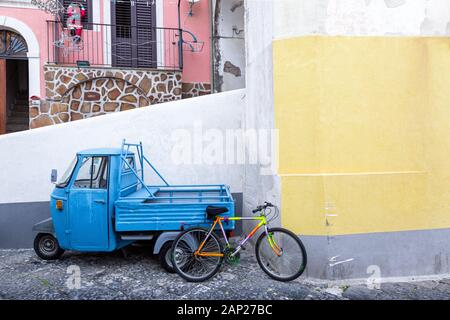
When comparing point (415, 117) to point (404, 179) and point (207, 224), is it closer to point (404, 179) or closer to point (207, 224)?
point (404, 179)

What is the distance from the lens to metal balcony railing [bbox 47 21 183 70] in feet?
27.5

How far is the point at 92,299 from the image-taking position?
153 inches

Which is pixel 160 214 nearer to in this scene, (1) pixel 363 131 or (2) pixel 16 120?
(1) pixel 363 131

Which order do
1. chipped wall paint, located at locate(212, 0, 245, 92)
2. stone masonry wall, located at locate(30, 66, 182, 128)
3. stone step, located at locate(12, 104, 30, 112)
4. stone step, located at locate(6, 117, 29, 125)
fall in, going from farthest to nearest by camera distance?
stone step, located at locate(12, 104, 30, 112)
stone step, located at locate(6, 117, 29, 125)
chipped wall paint, located at locate(212, 0, 245, 92)
stone masonry wall, located at locate(30, 66, 182, 128)

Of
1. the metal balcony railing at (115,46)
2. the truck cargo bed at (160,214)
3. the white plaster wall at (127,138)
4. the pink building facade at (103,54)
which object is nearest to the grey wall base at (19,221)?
the white plaster wall at (127,138)

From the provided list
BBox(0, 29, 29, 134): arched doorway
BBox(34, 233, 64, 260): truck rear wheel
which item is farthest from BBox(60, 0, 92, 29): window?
BBox(34, 233, 64, 260): truck rear wheel

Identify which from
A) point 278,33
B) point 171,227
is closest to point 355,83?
point 278,33

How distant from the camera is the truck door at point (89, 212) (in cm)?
448

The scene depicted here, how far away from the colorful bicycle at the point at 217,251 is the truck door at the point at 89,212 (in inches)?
45.2

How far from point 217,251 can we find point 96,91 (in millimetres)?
5977

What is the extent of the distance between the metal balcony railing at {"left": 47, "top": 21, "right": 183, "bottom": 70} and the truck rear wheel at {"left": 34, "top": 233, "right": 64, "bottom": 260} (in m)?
4.91

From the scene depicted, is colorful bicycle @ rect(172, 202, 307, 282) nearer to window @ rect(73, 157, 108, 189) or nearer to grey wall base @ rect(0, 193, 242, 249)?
window @ rect(73, 157, 108, 189)

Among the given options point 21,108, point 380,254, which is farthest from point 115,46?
point 380,254

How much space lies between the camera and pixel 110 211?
4.47 m
